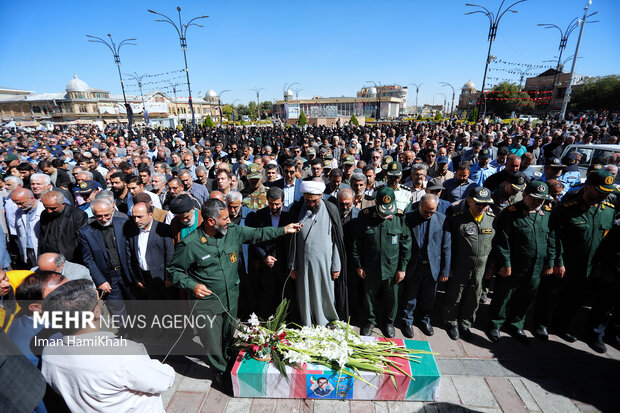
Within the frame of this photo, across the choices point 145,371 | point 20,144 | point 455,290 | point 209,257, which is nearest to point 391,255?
point 455,290

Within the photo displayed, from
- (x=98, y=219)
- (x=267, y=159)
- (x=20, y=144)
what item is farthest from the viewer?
(x=20, y=144)

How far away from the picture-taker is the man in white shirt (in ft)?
5.51

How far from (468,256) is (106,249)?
4631mm

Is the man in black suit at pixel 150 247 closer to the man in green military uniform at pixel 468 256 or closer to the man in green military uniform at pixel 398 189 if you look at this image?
the man in green military uniform at pixel 398 189

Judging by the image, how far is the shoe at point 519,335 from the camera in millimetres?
3898

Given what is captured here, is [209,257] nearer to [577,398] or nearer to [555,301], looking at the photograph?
[577,398]

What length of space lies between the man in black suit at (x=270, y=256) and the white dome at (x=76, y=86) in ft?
290

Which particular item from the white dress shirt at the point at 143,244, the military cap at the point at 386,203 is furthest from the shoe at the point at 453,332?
the white dress shirt at the point at 143,244

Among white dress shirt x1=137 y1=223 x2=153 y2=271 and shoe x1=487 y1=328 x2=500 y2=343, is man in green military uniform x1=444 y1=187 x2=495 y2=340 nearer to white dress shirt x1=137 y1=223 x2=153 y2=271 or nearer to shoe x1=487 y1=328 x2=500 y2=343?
shoe x1=487 y1=328 x2=500 y2=343

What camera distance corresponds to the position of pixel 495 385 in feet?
10.6

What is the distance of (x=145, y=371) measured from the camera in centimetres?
183

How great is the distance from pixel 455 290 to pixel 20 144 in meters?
21.9

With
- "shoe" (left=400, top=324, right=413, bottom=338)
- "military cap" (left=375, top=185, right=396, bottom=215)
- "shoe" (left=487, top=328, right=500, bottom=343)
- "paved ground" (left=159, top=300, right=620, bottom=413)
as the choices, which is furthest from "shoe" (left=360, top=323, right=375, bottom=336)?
"military cap" (left=375, top=185, right=396, bottom=215)

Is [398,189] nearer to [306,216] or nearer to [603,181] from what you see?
[306,216]
